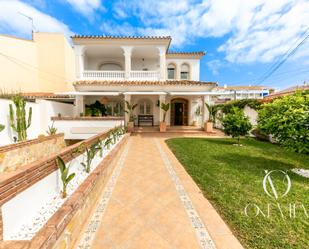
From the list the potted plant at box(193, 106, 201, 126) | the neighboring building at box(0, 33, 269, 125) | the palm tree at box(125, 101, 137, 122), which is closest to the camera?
the palm tree at box(125, 101, 137, 122)

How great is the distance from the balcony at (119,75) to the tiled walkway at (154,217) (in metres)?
12.2

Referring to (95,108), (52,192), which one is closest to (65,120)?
(95,108)

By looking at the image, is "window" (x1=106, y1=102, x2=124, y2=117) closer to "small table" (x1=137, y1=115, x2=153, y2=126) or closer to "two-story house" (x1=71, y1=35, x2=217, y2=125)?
"two-story house" (x1=71, y1=35, x2=217, y2=125)

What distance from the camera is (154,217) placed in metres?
3.27

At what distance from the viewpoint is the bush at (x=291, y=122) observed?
5154mm

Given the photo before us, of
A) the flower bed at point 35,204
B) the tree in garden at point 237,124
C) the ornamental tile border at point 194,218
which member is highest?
the tree in garden at point 237,124

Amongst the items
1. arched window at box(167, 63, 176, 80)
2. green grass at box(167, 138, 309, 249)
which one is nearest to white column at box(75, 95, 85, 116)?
arched window at box(167, 63, 176, 80)

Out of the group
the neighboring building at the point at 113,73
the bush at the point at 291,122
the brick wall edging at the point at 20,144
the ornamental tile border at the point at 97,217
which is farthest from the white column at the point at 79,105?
the bush at the point at 291,122

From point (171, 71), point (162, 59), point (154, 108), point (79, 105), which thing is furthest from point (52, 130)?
point (171, 71)

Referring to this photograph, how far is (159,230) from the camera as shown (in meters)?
2.91

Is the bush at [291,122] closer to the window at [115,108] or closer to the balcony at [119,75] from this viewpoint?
the balcony at [119,75]

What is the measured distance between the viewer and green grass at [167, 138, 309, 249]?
2688 millimetres

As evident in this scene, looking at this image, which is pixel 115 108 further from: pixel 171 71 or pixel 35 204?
pixel 35 204

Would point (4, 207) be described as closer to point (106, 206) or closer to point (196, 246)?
point (106, 206)
